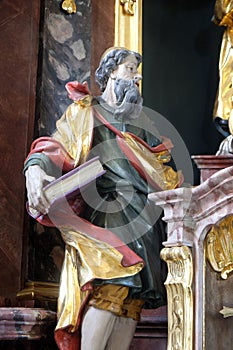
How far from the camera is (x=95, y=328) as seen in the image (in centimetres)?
211

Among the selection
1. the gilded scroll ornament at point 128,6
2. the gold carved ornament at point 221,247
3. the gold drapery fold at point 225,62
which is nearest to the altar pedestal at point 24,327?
the gold carved ornament at point 221,247

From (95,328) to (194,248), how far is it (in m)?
0.35

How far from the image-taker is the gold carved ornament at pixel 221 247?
1985 mm

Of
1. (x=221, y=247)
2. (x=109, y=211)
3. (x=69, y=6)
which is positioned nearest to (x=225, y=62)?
(x=69, y=6)

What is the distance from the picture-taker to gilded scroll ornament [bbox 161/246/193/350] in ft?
6.32

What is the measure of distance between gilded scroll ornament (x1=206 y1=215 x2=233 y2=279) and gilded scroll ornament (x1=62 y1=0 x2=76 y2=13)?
1.14 meters

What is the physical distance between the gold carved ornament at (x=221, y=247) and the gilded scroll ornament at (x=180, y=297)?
6 centimetres

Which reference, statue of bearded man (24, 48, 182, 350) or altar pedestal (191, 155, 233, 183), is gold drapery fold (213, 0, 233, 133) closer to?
statue of bearded man (24, 48, 182, 350)

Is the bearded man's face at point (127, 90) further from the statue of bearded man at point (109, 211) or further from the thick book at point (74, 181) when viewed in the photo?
the thick book at point (74, 181)

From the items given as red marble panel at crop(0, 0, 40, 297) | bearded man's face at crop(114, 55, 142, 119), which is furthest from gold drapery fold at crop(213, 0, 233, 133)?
red marble panel at crop(0, 0, 40, 297)

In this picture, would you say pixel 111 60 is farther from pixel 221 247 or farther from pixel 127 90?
pixel 221 247

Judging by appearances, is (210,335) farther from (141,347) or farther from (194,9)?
(194,9)

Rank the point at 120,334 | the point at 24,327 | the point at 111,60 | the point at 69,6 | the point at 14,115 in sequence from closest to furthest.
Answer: the point at 120,334
the point at 24,327
the point at 111,60
the point at 14,115
the point at 69,6

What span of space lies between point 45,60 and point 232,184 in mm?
1026
